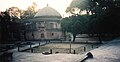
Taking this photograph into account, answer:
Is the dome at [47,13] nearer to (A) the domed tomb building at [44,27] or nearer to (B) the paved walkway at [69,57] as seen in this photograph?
(A) the domed tomb building at [44,27]

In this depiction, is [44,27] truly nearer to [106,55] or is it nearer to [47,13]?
[47,13]

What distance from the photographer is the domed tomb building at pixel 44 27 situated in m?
49.8

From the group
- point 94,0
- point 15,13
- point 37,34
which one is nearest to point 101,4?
point 94,0

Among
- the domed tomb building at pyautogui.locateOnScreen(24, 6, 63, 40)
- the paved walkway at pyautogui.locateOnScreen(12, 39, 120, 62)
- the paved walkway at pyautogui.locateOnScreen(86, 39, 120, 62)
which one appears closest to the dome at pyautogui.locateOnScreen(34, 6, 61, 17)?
the domed tomb building at pyautogui.locateOnScreen(24, 6, 63, 40)

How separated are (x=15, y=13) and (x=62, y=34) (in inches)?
975

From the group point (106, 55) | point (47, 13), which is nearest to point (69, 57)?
point (106, 55)

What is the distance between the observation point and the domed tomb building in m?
49.8

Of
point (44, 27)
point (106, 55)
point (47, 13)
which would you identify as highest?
point (47, 13)

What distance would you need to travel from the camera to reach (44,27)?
4969 cm

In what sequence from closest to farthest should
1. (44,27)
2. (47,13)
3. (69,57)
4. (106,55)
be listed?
(106,55) < (69,57) < (44,27) < (47,13)

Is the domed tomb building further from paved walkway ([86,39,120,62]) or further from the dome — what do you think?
paved walkway ([86,39,120,62])

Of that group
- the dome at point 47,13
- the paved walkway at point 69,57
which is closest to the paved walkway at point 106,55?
the paved walkway at point 69,57

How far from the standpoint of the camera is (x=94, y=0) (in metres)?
45.4

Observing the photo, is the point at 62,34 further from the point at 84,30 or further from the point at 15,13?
the point at 15,13
